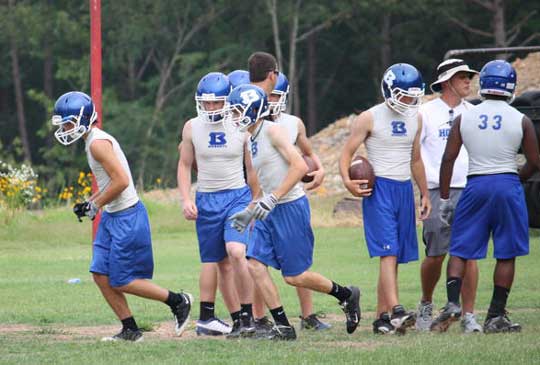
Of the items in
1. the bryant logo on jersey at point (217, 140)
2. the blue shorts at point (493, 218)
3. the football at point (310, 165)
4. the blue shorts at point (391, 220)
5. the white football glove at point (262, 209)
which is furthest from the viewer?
the football at point (310, 165)

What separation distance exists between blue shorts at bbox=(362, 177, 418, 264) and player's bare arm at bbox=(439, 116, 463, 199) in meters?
0.30

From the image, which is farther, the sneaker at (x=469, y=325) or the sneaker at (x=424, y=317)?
the sneaker at (x=424, y=317)

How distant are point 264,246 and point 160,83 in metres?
41.1

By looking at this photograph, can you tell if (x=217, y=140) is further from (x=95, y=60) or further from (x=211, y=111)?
(x=95, y=60)

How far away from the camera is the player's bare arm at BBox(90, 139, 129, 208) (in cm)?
979

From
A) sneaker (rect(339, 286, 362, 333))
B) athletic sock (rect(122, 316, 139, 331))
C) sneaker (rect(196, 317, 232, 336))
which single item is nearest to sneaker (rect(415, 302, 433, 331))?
sneaker (rect(339, 286, 362, 333))

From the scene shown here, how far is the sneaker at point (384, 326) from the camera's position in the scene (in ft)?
33.2

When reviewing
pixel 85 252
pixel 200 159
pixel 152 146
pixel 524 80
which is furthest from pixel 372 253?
pixel 152 146

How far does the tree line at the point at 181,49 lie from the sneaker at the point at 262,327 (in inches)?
1427

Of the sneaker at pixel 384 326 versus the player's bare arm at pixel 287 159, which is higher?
the player's bare arm at pixel 287 159

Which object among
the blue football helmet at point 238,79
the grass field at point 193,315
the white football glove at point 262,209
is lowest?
the grass field at point 193,315

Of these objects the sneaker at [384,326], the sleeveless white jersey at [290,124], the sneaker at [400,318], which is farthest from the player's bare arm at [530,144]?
the sleeveless white jersey at [290,124]

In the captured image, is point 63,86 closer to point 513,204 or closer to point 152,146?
point 152,146

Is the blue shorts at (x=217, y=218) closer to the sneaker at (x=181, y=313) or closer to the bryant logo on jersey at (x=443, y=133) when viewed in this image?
the sneaker at (x=181, y=313)
